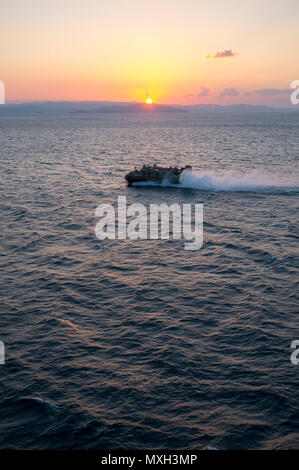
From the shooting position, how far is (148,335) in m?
26.2

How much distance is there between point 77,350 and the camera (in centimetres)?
2472

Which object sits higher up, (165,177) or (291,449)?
(165,177)

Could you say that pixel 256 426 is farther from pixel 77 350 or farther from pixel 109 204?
pixel 109 204

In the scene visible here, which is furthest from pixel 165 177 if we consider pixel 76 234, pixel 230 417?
pixel 230 417

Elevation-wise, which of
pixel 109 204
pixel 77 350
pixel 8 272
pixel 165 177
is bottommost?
pixel 77 350

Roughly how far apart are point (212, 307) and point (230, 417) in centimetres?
1100

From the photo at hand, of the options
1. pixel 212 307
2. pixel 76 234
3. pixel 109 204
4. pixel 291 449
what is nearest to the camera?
pixel 291 449

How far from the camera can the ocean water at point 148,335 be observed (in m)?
19.0

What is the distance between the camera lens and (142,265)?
37.8 m

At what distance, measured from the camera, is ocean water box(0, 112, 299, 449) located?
19031 mm

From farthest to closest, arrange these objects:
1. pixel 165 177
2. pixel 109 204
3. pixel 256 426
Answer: pixel 165 177, pixel 109 204, pixel 256 426

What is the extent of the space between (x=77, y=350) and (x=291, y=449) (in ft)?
44.0

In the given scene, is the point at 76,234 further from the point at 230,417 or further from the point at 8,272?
the point at 230,417

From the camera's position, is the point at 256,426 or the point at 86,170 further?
the point at 86,170
